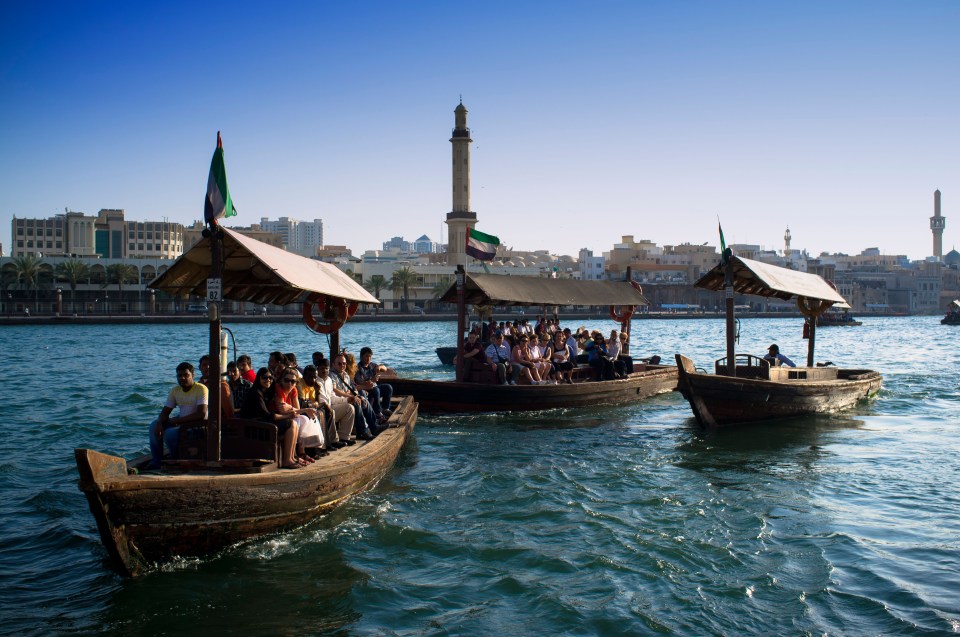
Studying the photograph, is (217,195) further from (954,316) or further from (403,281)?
(954,316)

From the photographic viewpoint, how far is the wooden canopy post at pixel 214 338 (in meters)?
→ 8.95

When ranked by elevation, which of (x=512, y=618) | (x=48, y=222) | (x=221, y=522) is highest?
(x=48, y=222)

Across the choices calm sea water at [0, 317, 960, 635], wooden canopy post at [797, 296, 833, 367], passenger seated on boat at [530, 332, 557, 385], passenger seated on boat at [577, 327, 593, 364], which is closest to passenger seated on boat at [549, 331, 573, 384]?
passenger seated on boat at [530, 332, 557, 385]

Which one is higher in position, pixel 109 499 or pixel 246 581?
pixel 109 499

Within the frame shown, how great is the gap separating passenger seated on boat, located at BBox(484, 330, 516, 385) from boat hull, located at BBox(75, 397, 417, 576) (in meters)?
9.30

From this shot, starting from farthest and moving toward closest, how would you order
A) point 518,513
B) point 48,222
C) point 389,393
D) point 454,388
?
1. point 48,222
2. point 454,388
3. point 389,393
4. point 518,513

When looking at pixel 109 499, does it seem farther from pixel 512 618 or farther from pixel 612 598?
pixel 612 598

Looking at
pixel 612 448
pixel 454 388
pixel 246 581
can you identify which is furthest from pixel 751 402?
pixel 246 581

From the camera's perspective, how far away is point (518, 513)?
1112 cm

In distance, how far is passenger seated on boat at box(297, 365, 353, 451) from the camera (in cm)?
1113

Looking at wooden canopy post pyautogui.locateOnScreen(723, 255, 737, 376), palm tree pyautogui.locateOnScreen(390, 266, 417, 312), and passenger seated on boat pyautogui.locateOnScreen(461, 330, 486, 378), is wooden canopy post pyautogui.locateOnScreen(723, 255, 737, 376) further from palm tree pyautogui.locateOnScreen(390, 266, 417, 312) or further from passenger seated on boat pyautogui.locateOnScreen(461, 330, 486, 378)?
palm tree pyautogui.locateOnScreen(390, 266, 417, 312)

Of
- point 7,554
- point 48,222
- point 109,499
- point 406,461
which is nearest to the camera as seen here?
point 109,499

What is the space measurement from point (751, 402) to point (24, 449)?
563 inches

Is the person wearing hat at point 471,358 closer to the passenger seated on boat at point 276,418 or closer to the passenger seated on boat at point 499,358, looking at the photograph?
the passenger seated on boat at point 499,358
